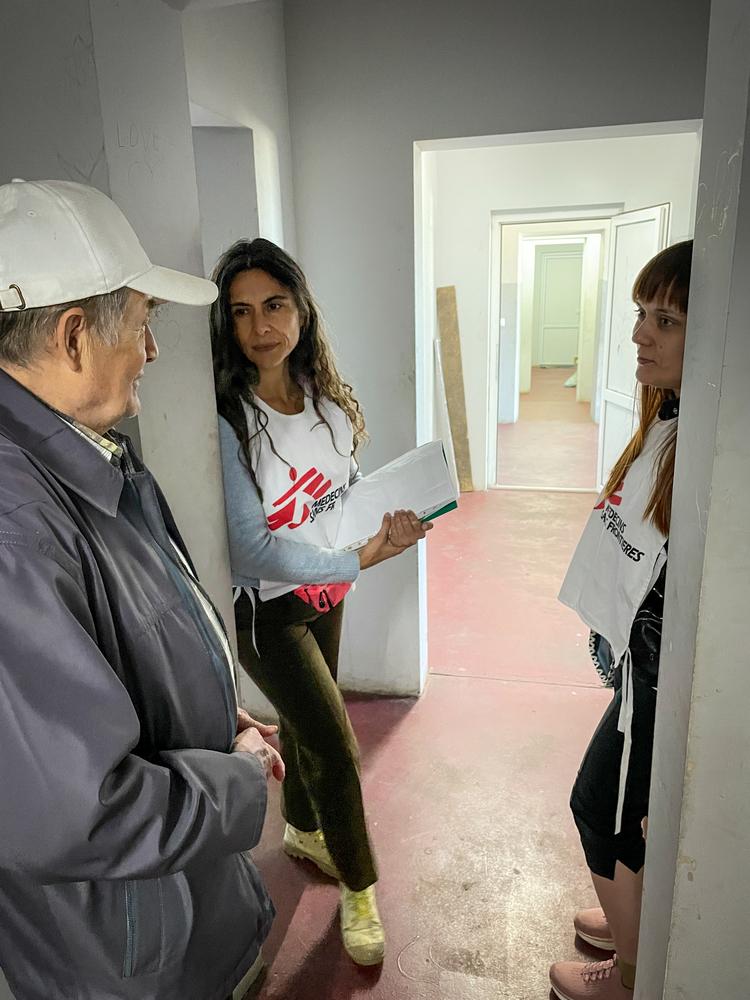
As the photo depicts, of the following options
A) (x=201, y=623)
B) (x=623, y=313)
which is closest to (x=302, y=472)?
(x=201, y=623)

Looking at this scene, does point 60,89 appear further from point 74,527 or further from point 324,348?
point 324,348

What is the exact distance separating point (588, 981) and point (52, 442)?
6.01 feet

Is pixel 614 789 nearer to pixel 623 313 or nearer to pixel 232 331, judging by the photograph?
pixel 232 331

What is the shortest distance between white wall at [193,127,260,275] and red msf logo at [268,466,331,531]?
0.99 metres

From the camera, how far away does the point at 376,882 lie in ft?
7.13

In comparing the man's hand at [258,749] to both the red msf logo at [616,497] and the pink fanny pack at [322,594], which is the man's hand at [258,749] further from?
the red msf logo at [616,497]

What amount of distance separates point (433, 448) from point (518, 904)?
1386mm

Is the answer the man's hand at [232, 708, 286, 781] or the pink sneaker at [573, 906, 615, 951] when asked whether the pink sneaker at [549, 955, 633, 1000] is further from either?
Answer: the man's hand at [232, 708, 286, 781]

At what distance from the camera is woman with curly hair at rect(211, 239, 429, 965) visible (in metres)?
1.80

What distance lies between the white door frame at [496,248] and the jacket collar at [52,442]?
17.1ft

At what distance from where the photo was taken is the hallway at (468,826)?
6.33 ft

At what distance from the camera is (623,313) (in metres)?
5.12

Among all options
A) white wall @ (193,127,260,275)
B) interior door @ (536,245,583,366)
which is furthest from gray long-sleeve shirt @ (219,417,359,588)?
interior door @ (536,245,583,366)

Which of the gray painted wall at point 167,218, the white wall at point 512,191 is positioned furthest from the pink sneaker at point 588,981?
the white wall at point 512,191
